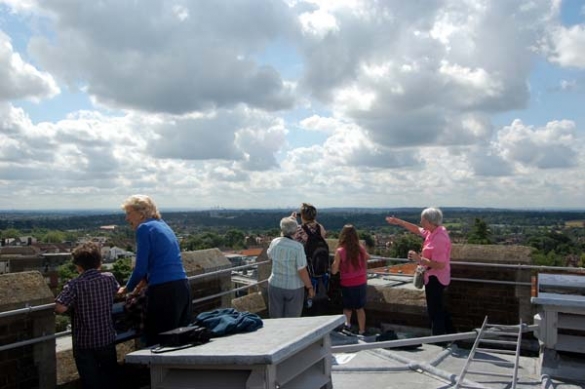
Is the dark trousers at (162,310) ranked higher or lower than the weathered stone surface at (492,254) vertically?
lower

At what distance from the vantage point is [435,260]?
22.0 ft

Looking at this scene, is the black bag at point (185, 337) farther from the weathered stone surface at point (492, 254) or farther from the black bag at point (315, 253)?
the weathered stone surface at point (492, 254)

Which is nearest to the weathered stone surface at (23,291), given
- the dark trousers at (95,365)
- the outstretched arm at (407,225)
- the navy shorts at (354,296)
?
the dark trousers at (95,365)

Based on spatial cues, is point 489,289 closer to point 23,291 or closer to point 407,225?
point 407,225

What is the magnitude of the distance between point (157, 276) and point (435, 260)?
3.60m

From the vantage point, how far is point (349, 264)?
285 inches

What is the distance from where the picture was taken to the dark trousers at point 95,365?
4.27 meters

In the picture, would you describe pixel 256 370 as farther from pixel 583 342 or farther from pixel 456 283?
pixel 456 283

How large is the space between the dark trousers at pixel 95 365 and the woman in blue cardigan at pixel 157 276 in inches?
12.7

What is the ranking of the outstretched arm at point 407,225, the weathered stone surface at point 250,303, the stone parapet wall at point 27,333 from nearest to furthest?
1. the stone parapet wall at point 27,333
2. the outstretched arm at point 407,225
3. the weathered stone surface at point 250,303

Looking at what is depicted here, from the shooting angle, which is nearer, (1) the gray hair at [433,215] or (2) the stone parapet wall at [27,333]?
(2) the stone parapet wall at [27,333]

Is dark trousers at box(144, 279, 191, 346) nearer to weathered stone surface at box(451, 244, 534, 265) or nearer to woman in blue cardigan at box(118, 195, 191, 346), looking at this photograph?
woman in blue cardigan at box(118, 195, 191, 346)

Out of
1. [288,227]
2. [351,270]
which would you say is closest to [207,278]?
[288,227]

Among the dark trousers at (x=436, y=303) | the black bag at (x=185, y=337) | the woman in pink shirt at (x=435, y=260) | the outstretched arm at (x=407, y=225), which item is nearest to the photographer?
the black bag at (x=185, y=337)
